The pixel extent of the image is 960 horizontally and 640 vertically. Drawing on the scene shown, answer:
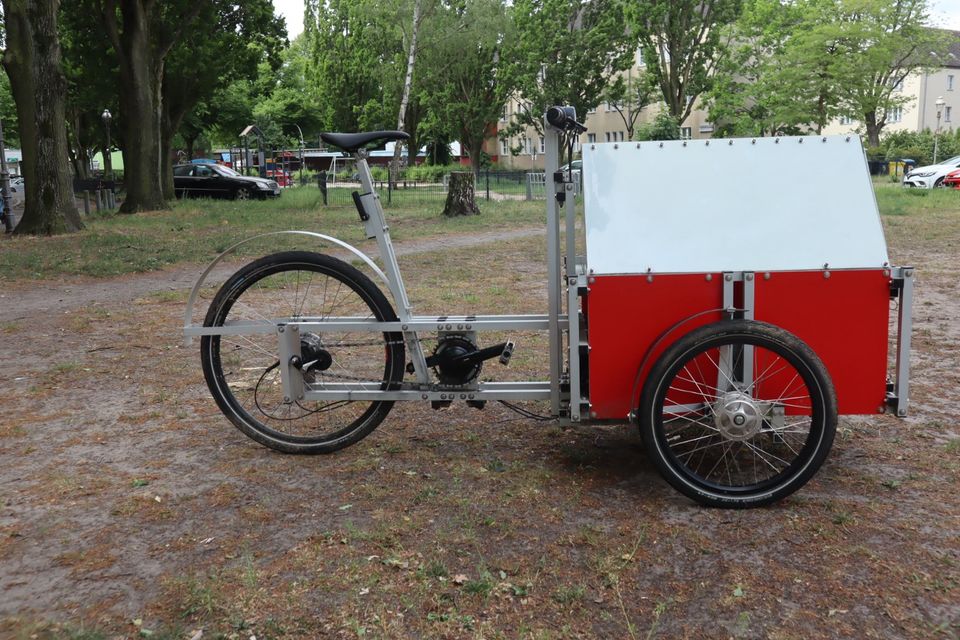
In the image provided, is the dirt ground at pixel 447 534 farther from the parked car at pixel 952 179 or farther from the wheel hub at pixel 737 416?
the parked car at pixel 952 179

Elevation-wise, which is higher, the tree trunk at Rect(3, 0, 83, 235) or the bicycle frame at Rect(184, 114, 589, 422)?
the tree trunk at Rect(3, 0, 83, 235)

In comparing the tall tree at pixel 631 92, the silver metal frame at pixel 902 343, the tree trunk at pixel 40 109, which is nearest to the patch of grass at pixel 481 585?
the silver metal frame at pixel 902 343

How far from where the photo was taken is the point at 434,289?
9.52m

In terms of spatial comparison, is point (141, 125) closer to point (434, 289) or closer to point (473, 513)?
point (434, 289)

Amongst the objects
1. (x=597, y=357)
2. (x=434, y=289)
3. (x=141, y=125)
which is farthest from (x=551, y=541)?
(x=141, y=125)

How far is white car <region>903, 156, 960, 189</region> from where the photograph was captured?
93.7 feet

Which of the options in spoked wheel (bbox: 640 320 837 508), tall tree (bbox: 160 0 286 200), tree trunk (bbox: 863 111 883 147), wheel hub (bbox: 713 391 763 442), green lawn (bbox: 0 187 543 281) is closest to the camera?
spoked wheel (bbox: 640 320 837 508)

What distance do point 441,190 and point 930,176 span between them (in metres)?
16.0

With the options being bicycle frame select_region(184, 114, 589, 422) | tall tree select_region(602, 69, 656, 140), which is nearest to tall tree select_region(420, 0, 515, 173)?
tall tree select_region(602, 69, 656, 140)

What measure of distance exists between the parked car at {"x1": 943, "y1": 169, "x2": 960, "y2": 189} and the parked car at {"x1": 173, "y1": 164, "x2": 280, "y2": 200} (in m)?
21.9

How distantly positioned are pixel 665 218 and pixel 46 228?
15.3m

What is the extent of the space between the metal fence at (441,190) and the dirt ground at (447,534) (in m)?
21.1

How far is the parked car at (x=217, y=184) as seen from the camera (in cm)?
3062

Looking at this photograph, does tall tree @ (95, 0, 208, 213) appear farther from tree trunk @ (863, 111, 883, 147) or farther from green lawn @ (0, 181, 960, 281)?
tree trunk @ (863, 111, 883, 147)
